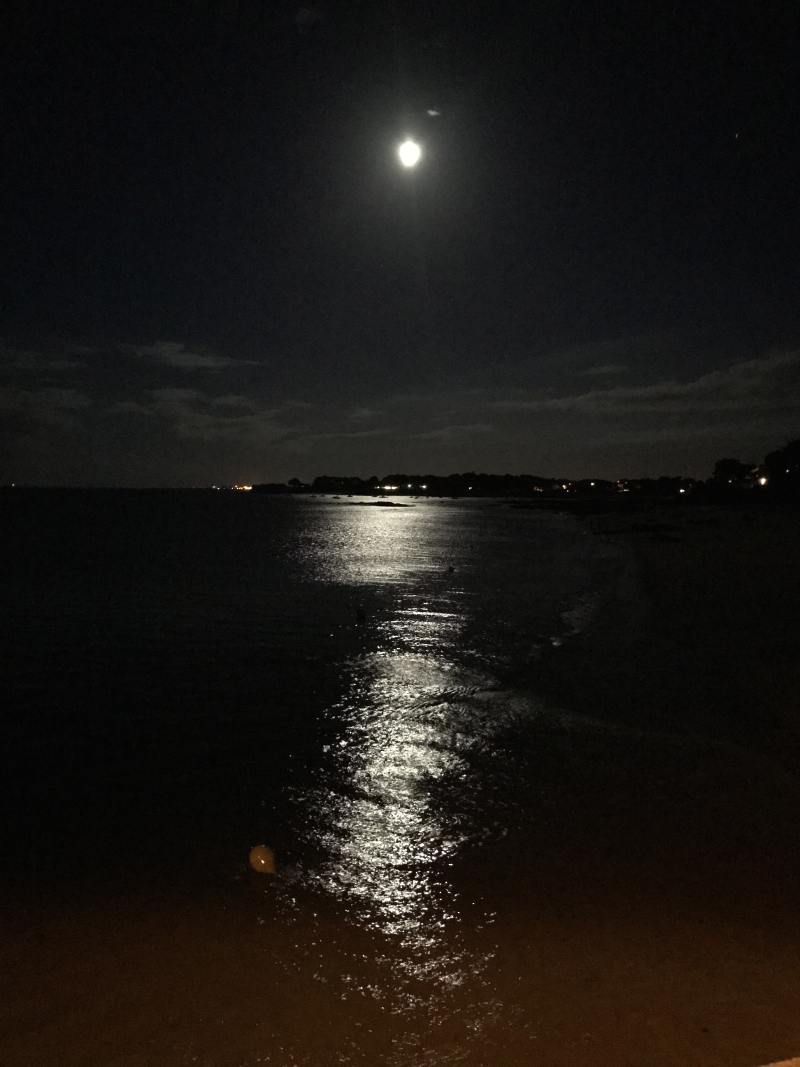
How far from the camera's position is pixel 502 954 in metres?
5.77

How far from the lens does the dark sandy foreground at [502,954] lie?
15.5 ft

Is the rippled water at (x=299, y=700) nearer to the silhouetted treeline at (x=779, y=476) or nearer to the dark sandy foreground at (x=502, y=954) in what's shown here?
the dark sandy foreground at (x=502, y=954)

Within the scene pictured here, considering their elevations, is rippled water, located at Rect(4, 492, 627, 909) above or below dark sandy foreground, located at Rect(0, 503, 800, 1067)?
below

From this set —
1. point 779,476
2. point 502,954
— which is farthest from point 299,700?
point 779,476

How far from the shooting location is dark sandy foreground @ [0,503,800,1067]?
4.71 metres

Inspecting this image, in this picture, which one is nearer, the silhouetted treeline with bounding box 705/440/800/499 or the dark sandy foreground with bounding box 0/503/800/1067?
the dark sandy foreground with bounding box 0/503/800/1067

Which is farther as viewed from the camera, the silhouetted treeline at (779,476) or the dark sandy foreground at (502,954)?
the silhouetted treeline at (779,476)

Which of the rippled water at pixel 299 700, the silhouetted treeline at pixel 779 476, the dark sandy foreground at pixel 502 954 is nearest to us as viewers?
the dark sandy foreground at pixel 502 954

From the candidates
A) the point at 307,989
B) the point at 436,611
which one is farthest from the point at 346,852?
the point at 436,611

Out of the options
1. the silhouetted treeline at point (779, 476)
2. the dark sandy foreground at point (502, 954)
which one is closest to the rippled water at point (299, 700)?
the dark sandy foreground at point (502, 954)

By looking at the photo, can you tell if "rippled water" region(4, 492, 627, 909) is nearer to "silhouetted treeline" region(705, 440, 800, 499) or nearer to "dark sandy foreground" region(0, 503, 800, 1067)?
"dark sandy foreground" region(0, 503, 800, 1067)

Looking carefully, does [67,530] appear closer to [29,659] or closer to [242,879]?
[29,659]

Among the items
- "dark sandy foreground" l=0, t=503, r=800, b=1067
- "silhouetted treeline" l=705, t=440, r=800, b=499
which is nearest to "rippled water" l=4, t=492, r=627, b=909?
"dark sandy foreground" l=0, t=503, r=800, b=1067

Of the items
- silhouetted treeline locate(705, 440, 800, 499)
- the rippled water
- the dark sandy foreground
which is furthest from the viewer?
silhouetted treeline locate(705, 440, 800, 499)
